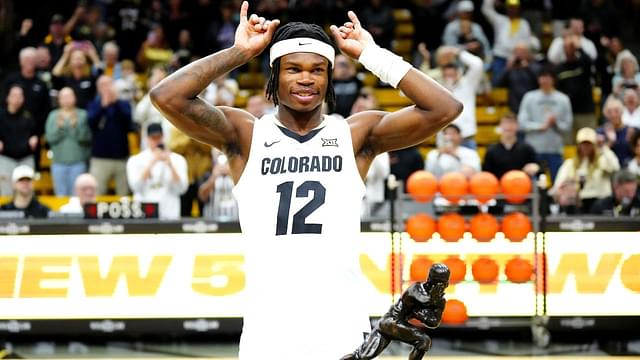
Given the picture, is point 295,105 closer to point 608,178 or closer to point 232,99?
point 608,178

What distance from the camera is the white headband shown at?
4.75 metres

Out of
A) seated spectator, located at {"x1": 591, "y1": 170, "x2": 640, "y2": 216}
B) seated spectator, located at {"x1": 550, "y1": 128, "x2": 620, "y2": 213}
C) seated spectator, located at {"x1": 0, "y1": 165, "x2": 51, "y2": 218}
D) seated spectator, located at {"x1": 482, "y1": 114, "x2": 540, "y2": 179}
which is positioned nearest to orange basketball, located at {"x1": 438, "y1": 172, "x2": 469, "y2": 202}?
seated spectator, located at {"x1": 591, "y1": 170, "x2": 640, "y2": 216}

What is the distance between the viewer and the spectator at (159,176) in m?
12.2

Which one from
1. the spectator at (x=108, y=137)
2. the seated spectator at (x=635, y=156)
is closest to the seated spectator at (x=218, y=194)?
the spectator at (x=108, y=137)

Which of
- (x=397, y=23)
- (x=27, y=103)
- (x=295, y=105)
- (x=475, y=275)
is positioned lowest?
(x=475, y=275)

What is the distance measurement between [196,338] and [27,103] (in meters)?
4.99

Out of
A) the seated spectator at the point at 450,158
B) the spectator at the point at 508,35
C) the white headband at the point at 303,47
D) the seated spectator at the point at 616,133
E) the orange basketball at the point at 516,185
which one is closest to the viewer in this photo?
the white headband at the point at 303,47

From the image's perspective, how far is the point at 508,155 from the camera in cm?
1284

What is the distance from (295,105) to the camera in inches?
186

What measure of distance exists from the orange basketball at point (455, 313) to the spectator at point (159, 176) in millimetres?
3144

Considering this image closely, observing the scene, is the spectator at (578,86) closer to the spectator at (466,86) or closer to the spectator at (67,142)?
the spectator at (466,86)

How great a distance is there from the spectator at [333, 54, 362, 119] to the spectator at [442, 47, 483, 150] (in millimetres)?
1115

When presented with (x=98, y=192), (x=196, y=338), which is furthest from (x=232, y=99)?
(x=196, y=338)

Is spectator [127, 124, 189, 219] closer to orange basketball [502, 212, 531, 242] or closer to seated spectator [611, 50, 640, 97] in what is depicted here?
orange basketball [502, 212, 531, 242]
